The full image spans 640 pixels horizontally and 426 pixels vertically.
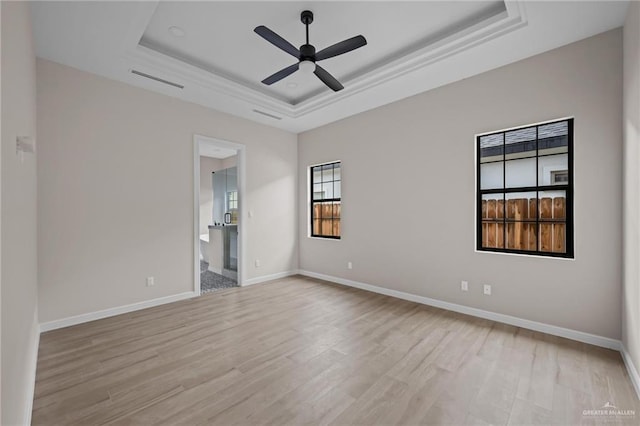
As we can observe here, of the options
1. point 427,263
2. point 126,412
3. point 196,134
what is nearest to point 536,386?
point 427,263

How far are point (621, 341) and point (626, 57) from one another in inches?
100

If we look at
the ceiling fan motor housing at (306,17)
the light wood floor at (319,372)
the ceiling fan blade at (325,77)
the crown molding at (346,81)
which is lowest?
the light wood floor at (319,372)

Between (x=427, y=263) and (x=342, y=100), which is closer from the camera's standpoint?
(x=427, y=263)

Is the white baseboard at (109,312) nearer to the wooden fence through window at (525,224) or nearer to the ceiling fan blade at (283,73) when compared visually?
the ceiling fan blade at (283,73)

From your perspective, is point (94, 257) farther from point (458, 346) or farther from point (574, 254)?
point (574, 254)

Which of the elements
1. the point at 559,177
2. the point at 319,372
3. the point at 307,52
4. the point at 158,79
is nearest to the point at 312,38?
the point at 307,52

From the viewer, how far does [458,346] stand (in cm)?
274

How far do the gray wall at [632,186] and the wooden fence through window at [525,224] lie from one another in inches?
21.4

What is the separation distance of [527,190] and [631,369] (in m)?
1.78

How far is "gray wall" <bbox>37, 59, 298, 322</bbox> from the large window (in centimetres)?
395

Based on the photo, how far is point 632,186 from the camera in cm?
228

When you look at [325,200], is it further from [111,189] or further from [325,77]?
[111,189]

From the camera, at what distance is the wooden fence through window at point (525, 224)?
9.99ft

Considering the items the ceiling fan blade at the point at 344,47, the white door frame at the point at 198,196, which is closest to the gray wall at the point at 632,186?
the ceiling fan blade at the point at 344,47
